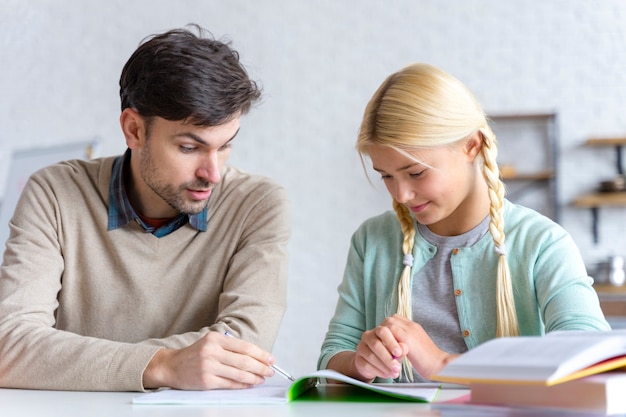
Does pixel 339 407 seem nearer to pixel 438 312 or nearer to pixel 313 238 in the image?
pixel 438 312

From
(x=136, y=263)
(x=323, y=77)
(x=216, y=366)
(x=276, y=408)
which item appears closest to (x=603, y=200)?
(x=323, y=77)

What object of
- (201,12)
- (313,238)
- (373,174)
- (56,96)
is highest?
(201,12)

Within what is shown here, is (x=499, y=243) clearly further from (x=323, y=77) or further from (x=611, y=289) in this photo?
(x=323, y=77)

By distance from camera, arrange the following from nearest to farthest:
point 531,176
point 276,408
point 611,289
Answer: point 276,408, point 611,289, point 531,176

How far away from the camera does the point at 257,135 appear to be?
491 cm

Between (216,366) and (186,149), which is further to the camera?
(186,149)

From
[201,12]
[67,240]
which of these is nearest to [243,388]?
[67,240]

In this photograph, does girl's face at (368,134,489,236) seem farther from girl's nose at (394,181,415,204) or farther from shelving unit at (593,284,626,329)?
shelving unit at (593,284,626,329)

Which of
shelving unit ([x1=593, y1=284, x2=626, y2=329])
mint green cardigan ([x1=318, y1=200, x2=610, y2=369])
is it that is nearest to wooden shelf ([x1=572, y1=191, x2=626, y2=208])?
shelving unit ([x1=593, y1=284, x2=626, y2=329])

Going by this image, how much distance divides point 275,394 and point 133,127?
2.67ft

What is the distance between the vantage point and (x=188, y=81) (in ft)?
5.34

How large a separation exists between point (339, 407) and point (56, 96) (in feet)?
14.6

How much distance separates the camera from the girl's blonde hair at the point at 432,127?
4.89 feet

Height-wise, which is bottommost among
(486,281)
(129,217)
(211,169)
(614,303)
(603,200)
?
(614,303)
